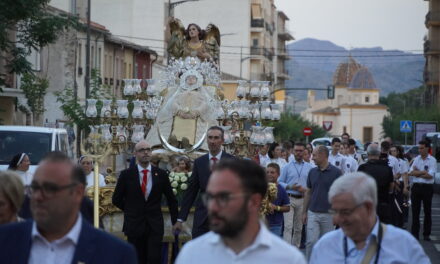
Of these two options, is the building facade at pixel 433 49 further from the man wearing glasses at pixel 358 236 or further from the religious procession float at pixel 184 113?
the man wearing glasses at pixel 358 236

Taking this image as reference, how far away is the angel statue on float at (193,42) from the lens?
2631 centimetres

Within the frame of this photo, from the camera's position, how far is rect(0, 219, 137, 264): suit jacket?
5586mm

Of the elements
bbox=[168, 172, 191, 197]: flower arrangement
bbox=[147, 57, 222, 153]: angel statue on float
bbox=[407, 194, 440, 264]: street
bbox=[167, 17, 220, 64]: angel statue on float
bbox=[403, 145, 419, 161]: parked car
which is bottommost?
bbox=[407, 194, 440, 264]: street

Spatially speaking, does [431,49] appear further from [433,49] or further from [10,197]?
[10,197]

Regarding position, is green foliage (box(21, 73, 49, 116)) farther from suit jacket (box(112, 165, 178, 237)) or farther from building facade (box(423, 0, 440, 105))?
building facade (box(423, 0, 440, 105))

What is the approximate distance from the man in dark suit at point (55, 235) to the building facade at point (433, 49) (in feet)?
279

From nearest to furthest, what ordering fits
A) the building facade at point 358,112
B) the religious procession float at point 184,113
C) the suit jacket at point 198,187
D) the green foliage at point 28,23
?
the suit jacket at point 198,187 < the religious procession float at point 184,113 < the green foliage at point 28,23 < the building facade at point 358,112

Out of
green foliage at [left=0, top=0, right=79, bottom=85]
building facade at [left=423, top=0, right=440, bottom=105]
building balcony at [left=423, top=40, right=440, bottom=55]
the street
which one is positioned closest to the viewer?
the street

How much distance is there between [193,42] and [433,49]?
6799 centimetres

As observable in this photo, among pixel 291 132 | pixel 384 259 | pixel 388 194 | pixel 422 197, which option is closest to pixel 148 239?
pixel 388 194

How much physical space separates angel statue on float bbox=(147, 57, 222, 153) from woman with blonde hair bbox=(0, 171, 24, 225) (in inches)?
614

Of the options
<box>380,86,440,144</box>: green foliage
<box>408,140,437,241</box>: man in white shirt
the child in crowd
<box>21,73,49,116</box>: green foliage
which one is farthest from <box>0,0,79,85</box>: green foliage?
<box>380,86,440,144</box>: green foliage

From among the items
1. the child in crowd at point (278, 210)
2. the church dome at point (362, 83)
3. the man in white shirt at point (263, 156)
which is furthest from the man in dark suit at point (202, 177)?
the church dome at point (362, 83)

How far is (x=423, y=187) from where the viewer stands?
2217cm
